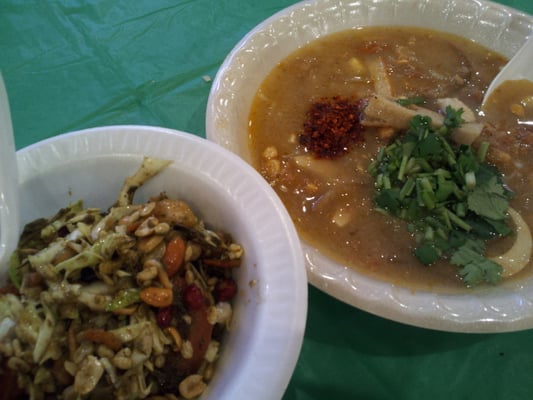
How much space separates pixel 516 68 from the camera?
2.00 m

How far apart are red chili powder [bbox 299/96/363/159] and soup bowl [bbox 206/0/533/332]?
0.28m

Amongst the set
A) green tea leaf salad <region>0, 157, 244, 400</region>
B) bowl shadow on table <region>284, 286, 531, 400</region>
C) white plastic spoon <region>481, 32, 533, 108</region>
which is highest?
white plastic spoon <region>481, 32, 533, 108</region>

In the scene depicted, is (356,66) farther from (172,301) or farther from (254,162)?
(172,301)

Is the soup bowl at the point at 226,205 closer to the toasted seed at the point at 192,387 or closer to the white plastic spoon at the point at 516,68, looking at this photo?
the toasted seed at the point at 192,387

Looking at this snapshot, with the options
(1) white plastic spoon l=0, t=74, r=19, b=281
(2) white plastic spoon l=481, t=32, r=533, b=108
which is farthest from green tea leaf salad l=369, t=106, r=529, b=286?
(1) white plastic spoon l=0, t=74, r=19, b=281

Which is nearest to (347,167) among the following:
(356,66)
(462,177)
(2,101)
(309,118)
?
(309,118)

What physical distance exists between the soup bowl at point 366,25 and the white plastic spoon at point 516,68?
0.61ft

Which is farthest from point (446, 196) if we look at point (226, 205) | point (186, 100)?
point (186, 100)

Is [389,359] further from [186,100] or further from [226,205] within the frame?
[186,100]

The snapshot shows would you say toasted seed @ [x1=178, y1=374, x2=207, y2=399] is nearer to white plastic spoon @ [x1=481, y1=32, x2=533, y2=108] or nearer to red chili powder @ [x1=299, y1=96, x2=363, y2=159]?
red chili powder @ [x1=299, y1=96, x2=363, y2=159]

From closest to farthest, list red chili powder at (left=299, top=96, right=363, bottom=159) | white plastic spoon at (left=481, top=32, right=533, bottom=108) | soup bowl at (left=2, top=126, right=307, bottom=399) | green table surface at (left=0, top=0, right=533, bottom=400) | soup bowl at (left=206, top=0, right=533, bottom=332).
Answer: soup bowl at (left=2, top=126, right=307, bottom=399)
soup bowl at (left=206, top=0, right=533, bottom=332)
green table surface at (left=0, top=0, right=533, bottom=400)
red chili powder at (left=299, top=96, right=363, bottom=159)
white plastic spoon at (left=481, top=32, right=533, bottom=108)

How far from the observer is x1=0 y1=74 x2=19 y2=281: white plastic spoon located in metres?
1.06

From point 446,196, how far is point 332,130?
1.82 feet

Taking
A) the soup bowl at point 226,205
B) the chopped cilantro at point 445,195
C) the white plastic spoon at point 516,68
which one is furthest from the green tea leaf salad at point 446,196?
the soup bowl at point 226,205
